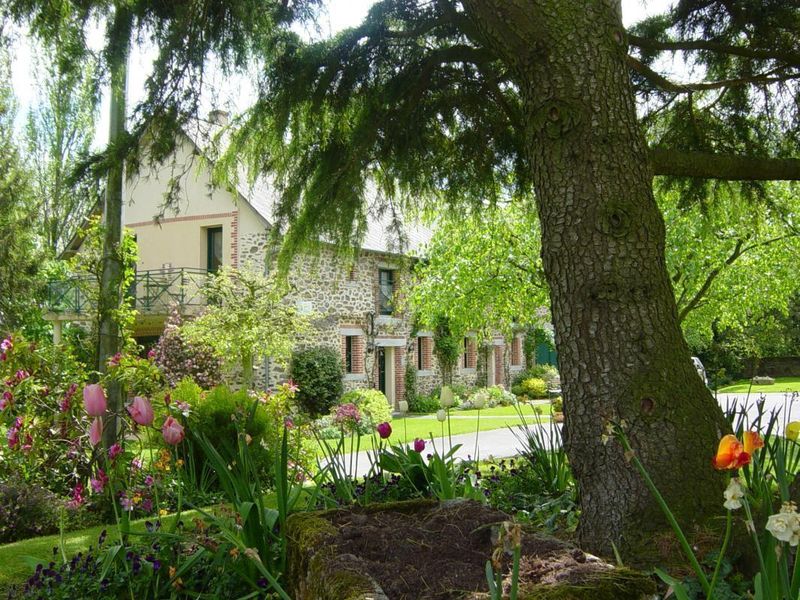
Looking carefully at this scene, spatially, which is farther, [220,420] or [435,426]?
[435,426]

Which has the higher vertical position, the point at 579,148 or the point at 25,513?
the point at 579,148

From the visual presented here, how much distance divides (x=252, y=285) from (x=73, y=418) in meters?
10.4

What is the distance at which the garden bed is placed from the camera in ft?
5.85

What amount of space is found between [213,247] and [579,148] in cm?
1712

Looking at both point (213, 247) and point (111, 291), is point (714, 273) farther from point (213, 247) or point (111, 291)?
point (213, 247)

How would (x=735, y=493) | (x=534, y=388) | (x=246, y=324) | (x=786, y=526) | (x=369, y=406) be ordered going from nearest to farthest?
(x=786, y=526) < (x=735, y=493) < (x=246, y=324) < (x=369, y=406) < (x=534, y=388)

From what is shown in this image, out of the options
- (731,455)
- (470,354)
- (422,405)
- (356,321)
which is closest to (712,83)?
(731,455)

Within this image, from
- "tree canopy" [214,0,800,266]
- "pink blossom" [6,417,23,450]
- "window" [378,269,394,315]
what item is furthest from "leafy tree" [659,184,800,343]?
"pink blossom" [6,417,23,450]

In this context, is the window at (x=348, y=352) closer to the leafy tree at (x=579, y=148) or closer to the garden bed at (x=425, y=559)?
the leafy tree at (x=579, y=148)

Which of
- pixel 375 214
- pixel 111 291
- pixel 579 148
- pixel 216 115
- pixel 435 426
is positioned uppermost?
pixel 216 115

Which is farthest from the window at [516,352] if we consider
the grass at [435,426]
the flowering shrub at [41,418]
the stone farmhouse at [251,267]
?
the flowering shrub at [41,418]

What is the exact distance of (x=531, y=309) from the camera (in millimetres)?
16938

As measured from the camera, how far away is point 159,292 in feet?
60.6

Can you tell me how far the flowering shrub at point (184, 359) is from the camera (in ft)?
54.0
